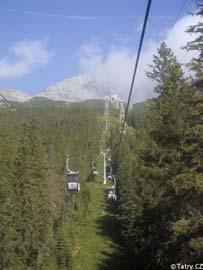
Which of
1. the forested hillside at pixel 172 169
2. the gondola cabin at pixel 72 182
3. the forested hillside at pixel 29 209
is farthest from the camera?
the forested hillside at pixel 29 209

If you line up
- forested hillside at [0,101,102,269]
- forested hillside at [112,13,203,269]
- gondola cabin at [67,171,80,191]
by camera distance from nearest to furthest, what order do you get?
forested hillside at [112,13,203,269]
gondola cabin at [67,171,80,191]
forested hillside at [0,101,102,269]

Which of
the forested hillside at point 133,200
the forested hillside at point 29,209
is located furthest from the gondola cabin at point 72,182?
the forested hillside at point 29,209

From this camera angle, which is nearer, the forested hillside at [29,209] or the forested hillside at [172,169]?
the forested hillside at [172,169]

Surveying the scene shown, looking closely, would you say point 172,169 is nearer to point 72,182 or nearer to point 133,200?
point 72,182

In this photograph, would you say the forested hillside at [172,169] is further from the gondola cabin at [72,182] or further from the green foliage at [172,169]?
the gondola cabin at [72,182]

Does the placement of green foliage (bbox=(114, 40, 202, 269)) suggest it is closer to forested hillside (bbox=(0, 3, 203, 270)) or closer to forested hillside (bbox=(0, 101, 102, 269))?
forested hillside (bbox=(0, 3, 203, 270))

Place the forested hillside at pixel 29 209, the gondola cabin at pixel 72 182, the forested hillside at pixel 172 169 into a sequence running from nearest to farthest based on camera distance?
1. the forested hillside at pixel 172 169
2. the gondola cabin at pixel 72 182
3. the forested hillside at pixel 29 209

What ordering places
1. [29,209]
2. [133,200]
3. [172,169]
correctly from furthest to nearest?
[29,209] < [133,200] < [172,169]

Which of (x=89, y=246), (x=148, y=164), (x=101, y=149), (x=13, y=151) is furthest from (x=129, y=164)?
(x=101, y=149)

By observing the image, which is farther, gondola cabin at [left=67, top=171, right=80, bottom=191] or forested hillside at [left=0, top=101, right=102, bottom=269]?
forested hillside at [left=0, top=101, right=102, bottom=269]

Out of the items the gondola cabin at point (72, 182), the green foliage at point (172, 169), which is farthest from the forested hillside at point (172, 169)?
the gondola cabin at point (72, 182)

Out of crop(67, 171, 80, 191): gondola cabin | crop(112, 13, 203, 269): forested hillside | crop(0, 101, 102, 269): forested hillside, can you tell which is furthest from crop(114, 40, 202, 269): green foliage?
crop(0, 101, 102, 269): forested hillside

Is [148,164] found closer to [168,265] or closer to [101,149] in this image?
[168,265]

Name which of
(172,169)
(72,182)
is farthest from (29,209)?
(172,169)
